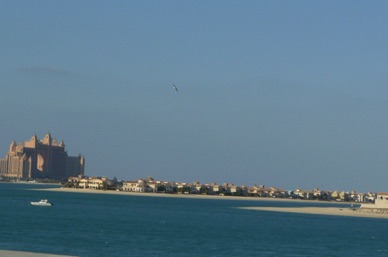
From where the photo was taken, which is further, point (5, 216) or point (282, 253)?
point (5, 216)

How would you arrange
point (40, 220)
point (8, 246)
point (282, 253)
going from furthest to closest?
point (40, 220) < point (282, 253) < point (8, 246)

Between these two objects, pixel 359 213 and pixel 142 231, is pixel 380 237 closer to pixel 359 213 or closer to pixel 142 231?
pixel 142 231

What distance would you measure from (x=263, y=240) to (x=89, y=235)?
1390 cm

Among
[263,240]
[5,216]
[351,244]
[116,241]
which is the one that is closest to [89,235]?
[116,241]

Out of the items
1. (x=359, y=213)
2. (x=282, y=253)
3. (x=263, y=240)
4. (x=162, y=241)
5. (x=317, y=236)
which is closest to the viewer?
(x=282, y=253)

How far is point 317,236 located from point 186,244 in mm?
21988

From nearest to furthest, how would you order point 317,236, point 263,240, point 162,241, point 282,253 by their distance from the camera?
point 282,253 → point 162,241 → point 263,240 → point 317,236

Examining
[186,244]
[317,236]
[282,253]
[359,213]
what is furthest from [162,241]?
[359,213]

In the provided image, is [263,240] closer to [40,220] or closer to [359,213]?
[40,220]

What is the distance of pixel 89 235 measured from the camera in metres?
72.9

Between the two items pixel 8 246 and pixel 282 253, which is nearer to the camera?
pixel 8 246

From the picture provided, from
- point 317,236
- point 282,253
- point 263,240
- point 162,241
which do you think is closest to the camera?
point 282,253

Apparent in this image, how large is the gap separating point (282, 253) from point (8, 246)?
59.0ft

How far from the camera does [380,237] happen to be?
91.5 metres
